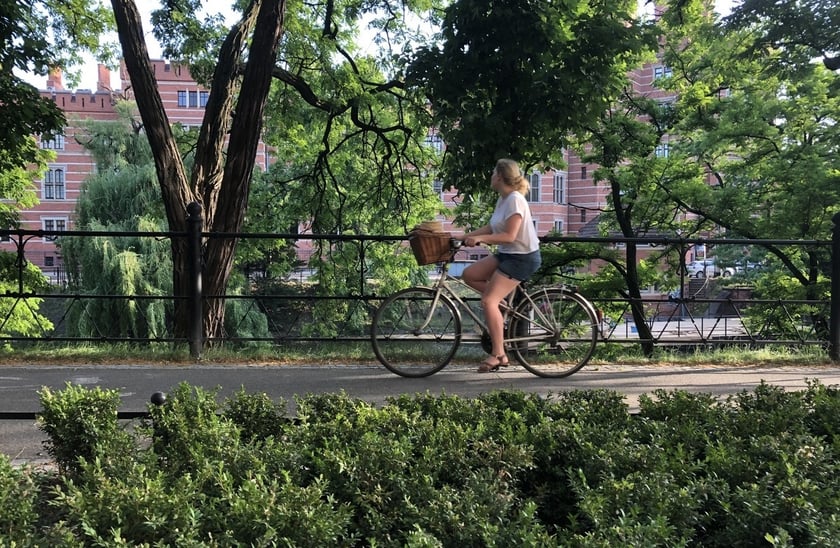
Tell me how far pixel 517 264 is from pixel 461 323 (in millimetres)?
872

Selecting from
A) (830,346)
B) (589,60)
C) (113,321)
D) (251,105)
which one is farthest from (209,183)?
(113,321)

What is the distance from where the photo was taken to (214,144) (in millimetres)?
10039

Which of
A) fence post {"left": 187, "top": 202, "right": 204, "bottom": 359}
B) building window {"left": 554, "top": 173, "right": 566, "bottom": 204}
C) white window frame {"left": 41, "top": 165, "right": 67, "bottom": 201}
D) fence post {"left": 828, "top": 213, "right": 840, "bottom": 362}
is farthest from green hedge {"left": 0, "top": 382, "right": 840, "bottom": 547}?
white window frame {"left": 41, "top": 165, "right": 67, "bottom": 201}

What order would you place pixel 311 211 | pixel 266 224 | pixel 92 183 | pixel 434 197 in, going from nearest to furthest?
1. pixel 311 211
2. pixel 266 224
3. pixel 434 197
4. pixel 92 183

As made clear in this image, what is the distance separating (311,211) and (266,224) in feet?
8.18

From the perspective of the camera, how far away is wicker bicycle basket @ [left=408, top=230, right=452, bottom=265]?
546 cm

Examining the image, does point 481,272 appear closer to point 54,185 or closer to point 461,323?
point 461,323

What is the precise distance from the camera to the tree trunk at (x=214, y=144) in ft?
29.1

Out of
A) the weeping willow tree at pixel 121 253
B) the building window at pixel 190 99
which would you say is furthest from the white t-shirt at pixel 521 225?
the building window at pixel 190 99

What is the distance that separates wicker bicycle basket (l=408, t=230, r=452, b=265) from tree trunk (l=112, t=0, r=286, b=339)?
425cm

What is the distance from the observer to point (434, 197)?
19547 millimetres

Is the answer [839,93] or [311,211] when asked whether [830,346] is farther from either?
[311,211]

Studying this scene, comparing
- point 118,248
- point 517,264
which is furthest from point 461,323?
point 118,248

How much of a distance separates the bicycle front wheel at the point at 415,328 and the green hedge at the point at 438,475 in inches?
83.4
